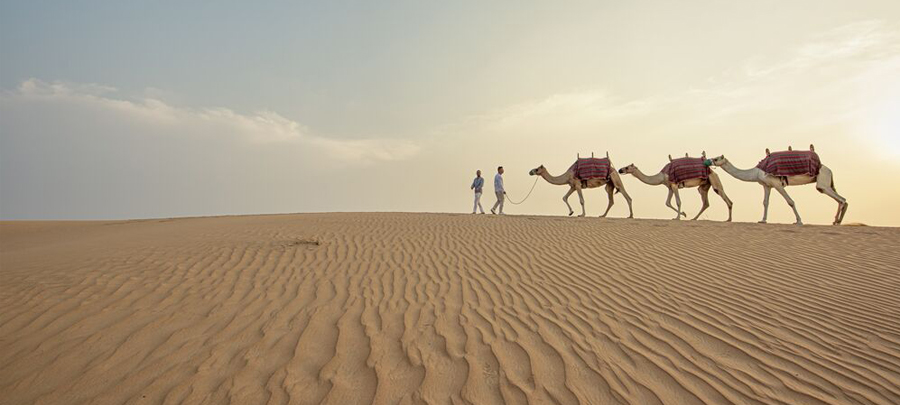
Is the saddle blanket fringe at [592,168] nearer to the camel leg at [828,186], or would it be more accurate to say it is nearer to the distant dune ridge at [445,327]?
the camel leg at [828,186]

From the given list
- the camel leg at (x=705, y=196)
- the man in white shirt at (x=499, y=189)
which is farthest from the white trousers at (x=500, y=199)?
the camel leg at (x=705, y=196)

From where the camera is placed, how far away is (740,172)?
17.9 m

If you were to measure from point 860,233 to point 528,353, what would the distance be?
12815mm

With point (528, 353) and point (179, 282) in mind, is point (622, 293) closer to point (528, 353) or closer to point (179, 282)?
point (528, 353)

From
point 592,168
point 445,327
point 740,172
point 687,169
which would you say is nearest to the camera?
point 445,327

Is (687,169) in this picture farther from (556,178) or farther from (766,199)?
(556,178)

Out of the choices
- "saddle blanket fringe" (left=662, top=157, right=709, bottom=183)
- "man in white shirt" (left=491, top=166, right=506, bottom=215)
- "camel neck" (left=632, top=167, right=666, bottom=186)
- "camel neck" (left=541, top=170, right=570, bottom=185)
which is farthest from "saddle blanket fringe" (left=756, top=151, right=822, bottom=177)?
"man in white shirt" (left=491, top=166, right=506, bottom=215)

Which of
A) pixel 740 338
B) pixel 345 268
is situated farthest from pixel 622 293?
pixel 345 268

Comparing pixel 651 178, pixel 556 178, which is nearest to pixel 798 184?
pixel 651 178

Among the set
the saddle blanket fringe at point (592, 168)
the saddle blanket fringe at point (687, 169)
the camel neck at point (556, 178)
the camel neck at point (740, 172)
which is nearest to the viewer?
the camel neck at point (740, 172)

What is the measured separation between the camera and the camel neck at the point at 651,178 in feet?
66.5

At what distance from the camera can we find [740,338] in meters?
4.80

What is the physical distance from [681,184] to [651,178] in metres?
1.58

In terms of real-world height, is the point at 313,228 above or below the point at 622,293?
above
